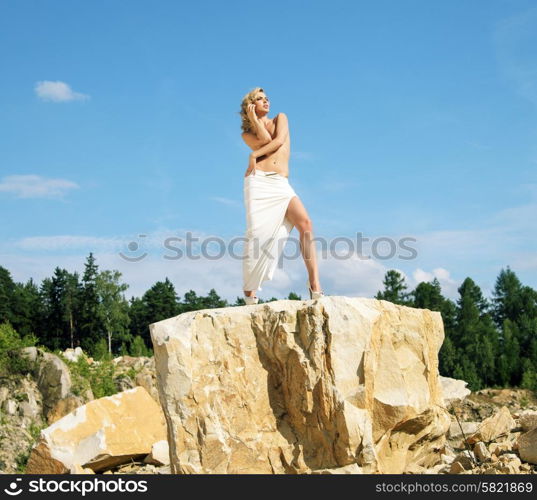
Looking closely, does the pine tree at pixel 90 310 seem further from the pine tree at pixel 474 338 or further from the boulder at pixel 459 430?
the boulder at pixel 459 430

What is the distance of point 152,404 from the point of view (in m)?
11.3

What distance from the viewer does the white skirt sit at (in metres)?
8.59

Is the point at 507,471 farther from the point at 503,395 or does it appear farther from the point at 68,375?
the point at 503,395

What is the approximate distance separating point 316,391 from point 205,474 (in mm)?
1537

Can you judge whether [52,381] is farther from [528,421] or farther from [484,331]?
[484,331]

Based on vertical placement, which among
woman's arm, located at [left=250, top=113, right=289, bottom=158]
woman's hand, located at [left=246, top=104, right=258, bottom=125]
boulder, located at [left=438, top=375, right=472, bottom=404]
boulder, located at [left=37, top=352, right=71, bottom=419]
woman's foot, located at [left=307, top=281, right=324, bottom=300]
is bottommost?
boulder, located at [left=438, top=375, right=472, bottom=404]

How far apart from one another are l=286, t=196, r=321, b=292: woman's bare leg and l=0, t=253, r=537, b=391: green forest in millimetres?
23095

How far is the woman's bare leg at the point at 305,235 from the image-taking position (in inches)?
332

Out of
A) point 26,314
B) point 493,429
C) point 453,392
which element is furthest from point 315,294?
point 26,314

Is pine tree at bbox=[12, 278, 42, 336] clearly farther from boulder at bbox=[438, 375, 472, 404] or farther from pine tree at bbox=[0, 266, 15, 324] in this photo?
boulder at bbox=[438, 375, 472, 404]

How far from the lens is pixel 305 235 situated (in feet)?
28.2

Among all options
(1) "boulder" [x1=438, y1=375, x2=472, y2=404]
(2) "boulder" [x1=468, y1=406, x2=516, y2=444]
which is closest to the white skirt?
(2) "boulder" [x1=468, y1=406, x2=516, y2=444]

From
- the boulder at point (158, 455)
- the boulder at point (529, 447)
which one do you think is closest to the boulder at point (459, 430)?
the boulder at point (529, 447)
